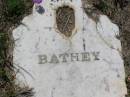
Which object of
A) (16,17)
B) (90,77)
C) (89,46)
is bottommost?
(90,77)

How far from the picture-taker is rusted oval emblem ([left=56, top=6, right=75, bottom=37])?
269 centimetres

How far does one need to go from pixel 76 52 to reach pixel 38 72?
0.81 feet

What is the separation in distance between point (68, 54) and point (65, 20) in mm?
208

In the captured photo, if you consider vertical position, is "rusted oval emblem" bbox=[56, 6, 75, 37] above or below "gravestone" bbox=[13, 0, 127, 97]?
above

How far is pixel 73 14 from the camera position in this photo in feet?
8.89

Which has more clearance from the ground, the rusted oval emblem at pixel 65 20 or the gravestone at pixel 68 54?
the rusted oval emblem at pixel 65 20

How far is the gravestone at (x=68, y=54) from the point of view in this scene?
260 cm

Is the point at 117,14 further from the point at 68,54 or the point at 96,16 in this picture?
the point at 68,54

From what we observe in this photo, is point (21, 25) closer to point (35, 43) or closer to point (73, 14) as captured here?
point (35, 43)

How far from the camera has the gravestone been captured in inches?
102

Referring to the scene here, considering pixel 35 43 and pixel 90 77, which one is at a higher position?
pixel 35 43

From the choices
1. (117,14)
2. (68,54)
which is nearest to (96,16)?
(117,14)

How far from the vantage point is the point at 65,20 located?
8.86ft

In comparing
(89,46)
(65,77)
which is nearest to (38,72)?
(65,77)
